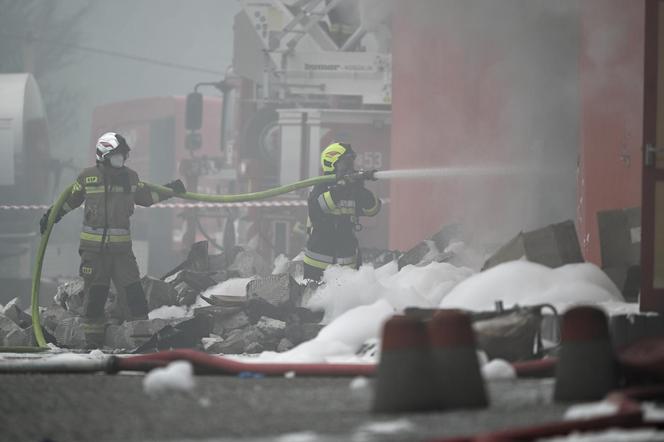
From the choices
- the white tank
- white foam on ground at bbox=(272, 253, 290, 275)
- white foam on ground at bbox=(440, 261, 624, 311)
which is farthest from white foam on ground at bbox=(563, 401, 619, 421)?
the white tank

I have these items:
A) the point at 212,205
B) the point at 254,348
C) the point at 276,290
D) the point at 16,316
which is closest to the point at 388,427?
the point at 254,348

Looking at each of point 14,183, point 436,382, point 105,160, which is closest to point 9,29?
point 14,183

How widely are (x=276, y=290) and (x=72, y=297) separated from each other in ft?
7.27

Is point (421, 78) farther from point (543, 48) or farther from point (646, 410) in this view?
point (646, 410)

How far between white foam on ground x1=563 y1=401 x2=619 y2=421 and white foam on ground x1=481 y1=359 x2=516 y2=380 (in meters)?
1.17

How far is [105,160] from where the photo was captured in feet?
36.2

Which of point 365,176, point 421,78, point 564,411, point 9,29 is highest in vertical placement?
point 9,29

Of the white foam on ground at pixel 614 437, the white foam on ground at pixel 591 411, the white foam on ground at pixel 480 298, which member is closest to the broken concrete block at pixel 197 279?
the white foam on ground at pixel 480 298

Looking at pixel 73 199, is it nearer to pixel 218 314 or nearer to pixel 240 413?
pixel 218 314

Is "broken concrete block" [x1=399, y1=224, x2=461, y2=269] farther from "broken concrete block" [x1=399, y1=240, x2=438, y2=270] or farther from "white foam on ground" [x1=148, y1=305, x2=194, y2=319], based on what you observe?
"white foam on ground" [x1=148, y1=305, x2=194, y2=319]

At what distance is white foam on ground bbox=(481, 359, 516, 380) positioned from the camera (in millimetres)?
6109

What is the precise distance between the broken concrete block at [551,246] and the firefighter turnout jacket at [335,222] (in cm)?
310

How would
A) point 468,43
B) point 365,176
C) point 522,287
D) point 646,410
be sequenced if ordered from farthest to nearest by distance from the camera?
1. point 468,43
2. point 365,176
3. point 522,287
4. point 646,410

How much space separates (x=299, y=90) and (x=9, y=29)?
85.8 feet
